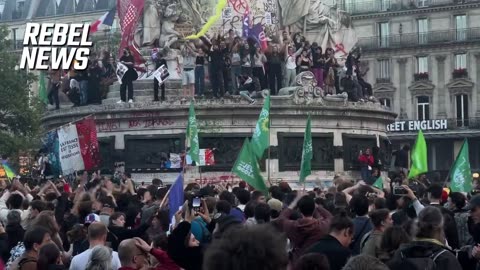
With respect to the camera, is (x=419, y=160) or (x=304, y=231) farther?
(x=419, y=160)

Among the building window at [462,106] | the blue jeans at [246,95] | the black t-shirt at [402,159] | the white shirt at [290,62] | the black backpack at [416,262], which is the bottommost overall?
the black backpack at [416,262]

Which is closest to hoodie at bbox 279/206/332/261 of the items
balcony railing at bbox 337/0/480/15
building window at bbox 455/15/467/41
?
balcony railing at bbox 337/0/480/15

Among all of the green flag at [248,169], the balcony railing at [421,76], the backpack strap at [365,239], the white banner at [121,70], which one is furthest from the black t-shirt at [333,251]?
the balcony railing at [421,76]

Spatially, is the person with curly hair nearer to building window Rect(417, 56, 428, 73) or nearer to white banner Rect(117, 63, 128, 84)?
white banner Rect(117, 63, 128, 84)

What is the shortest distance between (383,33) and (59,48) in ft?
141

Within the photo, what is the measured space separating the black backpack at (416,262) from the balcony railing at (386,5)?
79814 millimetres

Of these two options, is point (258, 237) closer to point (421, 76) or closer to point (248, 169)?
point (248, 169)

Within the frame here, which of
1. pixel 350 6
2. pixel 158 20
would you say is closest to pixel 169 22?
pixel 158 20

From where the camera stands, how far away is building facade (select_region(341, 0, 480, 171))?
8969 centimetres

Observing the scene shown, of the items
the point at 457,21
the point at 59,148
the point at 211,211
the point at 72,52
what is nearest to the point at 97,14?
the point at 457,21

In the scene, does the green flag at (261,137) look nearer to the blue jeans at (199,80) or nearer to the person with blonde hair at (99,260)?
the blue jeans at (199,80)

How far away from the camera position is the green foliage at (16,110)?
202 feet

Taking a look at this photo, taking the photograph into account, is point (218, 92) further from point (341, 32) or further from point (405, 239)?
point (405, 239)

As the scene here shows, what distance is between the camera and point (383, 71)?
307 feet
